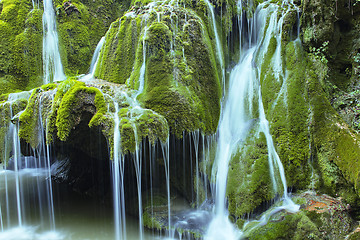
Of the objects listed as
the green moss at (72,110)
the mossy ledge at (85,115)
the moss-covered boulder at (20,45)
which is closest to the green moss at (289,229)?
the mossy ledge at (85,115)

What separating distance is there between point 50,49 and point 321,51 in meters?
13.0

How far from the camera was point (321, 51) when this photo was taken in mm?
7242

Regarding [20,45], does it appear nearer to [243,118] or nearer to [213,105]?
[213,105]

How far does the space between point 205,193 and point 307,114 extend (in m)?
4.01

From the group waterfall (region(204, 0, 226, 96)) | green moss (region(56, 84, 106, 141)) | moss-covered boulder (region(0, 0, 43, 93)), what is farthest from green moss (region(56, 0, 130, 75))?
waterfall (region(204, 0, 226, 96))

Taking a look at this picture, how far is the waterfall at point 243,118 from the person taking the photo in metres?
6.44

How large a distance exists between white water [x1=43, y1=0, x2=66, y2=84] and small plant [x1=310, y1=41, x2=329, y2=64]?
39.2 ft

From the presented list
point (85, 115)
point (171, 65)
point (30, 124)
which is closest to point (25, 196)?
point (30, 124)

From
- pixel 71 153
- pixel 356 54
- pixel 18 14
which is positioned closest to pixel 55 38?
pixel 18 14

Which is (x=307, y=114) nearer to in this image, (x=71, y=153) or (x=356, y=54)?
(x=356, y=54)

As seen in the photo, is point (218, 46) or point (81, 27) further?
point (81, 27)

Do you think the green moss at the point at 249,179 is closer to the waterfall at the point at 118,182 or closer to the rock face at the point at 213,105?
the rock face at the point at 213,105

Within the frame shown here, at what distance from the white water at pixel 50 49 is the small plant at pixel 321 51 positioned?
12.0m

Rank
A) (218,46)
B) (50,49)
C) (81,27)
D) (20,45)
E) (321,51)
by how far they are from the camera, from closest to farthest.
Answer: (321,51) < (218,46) < (20,45) < (50,49) < (81,27)
